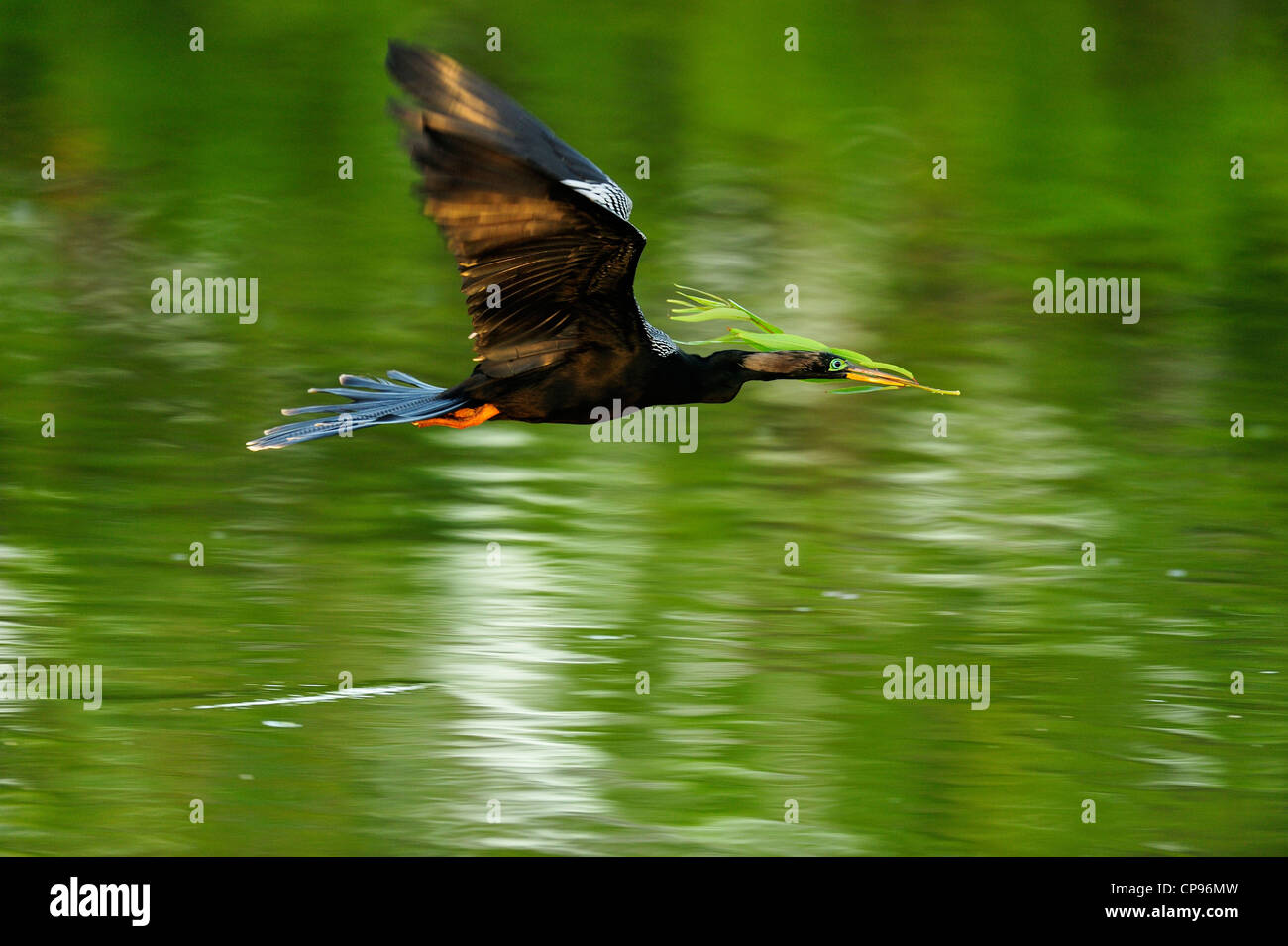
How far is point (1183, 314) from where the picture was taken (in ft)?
29.9

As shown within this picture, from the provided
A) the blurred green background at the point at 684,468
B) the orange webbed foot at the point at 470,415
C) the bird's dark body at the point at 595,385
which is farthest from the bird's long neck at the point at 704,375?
the blurred green background at the point at 684,468

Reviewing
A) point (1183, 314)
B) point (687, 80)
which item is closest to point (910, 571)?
point (1183, 314)

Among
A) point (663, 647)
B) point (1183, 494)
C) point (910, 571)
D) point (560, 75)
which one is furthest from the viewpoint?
point (560, 75)

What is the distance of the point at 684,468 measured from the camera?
25.2 feet

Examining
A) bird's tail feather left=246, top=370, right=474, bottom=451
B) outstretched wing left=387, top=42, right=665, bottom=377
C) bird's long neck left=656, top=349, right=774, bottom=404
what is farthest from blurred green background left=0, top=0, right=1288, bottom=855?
outstretched wing left=387, top=42, right=665, bottom=377

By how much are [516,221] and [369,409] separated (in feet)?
2.33

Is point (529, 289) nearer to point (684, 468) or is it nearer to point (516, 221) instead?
point (516, 221)

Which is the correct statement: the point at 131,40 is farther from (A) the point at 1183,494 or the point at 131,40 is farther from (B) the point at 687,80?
(A) the point at 1183,494

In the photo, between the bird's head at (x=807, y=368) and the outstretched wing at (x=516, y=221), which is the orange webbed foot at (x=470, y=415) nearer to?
the outstretched wing at (x=516, y=221)

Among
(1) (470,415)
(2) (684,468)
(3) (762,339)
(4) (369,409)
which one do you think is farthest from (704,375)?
(2) (684,468)

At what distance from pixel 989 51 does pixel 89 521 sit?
270 inches

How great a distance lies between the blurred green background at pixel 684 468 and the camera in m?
5.78

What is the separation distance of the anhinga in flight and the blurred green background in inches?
57.9

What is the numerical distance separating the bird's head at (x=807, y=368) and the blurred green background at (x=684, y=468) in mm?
1559
